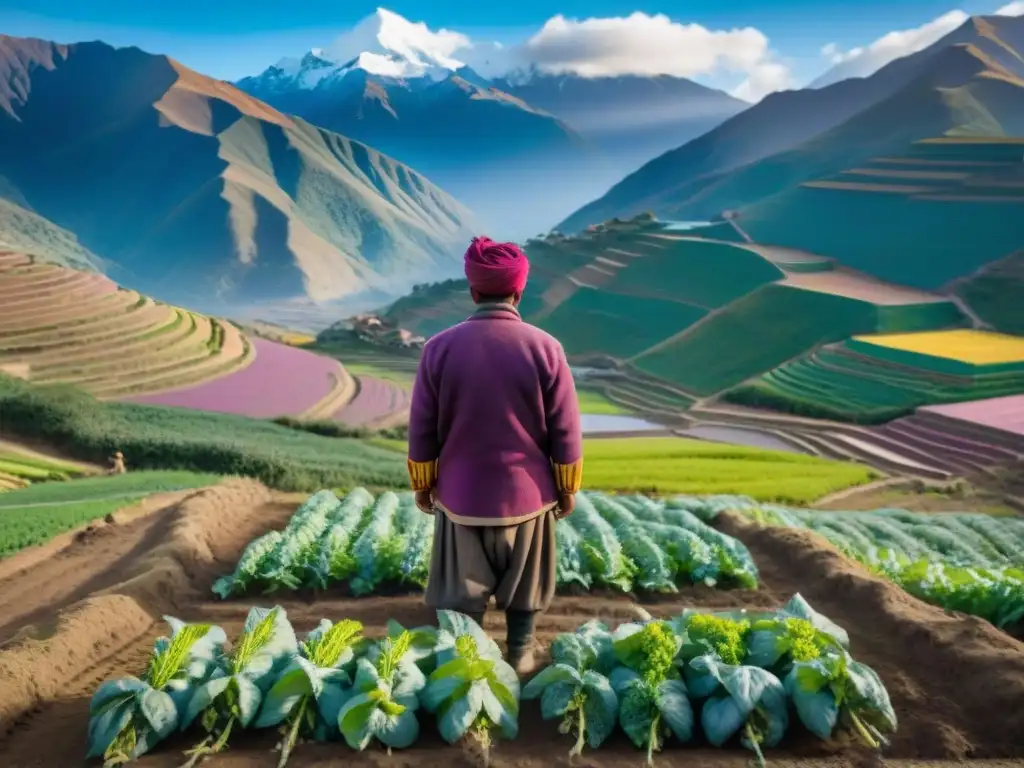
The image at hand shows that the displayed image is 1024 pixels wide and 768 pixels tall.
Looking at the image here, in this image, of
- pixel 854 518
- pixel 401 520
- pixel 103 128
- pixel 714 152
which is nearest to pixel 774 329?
pixel 854 518

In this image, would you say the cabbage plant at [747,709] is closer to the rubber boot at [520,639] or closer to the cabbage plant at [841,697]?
the cabbage plant at [841,697]

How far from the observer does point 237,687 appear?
9.00 ft

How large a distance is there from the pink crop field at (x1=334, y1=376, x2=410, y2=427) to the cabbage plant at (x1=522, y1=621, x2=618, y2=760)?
16312 mm

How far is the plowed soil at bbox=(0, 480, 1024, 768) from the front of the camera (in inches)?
107

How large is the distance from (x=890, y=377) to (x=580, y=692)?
23.3 meters

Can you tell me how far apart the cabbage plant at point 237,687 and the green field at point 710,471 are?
11390 millimetres

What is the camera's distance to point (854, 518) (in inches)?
356

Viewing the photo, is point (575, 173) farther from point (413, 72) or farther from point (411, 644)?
point (411, 644)

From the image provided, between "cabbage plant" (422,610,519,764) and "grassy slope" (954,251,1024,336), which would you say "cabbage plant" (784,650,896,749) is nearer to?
"cabbage plant" (422,610,519,764)

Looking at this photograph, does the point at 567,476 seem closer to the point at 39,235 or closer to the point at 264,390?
the point at 264,390

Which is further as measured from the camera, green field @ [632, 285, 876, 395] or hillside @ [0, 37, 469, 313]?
hillside @ [0, 37, 469, 313]

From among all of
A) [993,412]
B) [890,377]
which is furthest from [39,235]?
[993,412]

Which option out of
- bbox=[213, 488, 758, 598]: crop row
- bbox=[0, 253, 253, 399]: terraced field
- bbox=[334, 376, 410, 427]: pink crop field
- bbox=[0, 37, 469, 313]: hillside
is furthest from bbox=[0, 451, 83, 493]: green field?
bbox=[0, 37, 469, 313]: hillside

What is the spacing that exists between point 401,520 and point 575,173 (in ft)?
392
